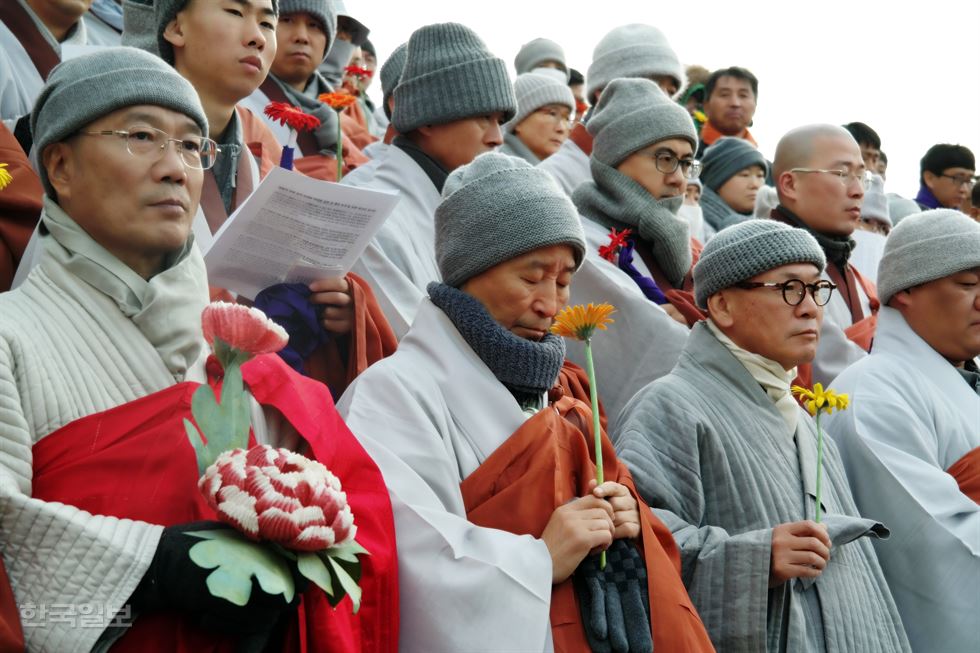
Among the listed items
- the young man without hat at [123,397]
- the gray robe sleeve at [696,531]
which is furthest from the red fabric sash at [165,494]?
the gray robe sleeve at [696,531]

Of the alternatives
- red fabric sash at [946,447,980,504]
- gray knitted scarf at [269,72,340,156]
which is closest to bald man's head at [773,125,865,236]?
red fabric sash at [946,447,980,504]

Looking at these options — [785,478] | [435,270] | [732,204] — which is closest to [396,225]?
[435,270]

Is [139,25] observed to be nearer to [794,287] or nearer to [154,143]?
[154,143]

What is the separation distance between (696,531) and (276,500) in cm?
183

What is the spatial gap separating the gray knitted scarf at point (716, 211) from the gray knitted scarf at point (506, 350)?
5.08 m

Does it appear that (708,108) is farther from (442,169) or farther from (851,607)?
(851,607)

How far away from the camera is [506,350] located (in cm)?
390

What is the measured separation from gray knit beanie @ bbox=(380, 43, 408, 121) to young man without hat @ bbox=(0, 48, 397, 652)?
283cm

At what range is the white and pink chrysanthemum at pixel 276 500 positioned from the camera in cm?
276

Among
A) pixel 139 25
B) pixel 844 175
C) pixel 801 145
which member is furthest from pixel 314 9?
pixel 844 175

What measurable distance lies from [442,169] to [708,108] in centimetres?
501

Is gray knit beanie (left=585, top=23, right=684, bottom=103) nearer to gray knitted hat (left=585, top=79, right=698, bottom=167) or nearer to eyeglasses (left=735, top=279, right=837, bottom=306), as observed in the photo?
gray knitted hat (left=585, top=79, right=698, bottom=167)

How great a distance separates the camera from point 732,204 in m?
9.33

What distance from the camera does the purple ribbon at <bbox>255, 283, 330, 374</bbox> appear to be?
4.35 metres
